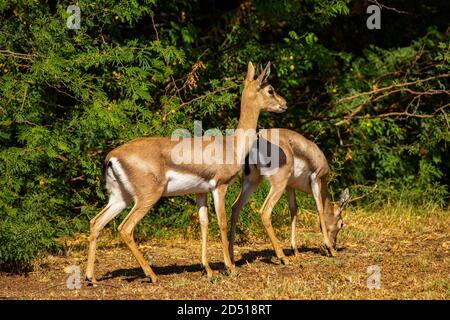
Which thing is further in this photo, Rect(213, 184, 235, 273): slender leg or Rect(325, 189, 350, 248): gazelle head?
Rect(325, 189, 350, 248): gazelle head

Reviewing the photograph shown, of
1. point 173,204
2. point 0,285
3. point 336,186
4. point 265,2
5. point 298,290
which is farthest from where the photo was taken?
point 336,186

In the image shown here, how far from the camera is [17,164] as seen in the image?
869 centimetres

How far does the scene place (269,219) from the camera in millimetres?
8859

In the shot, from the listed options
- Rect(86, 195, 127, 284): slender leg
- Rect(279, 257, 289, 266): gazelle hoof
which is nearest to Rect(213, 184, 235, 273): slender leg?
Rect(279, 257, 289, 266): gazelle hoof

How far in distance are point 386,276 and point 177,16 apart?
5.72m

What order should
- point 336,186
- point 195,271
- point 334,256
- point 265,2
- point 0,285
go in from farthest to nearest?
point 336,186 < point 265,2 < point 334,256 < point 195,271 < point 0,285

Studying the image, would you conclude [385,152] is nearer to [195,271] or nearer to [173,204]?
[173,204]

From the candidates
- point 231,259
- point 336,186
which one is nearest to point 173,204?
point 231,259

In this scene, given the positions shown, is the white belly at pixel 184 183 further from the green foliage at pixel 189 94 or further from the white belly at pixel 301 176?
the white belly at pixel 301 176

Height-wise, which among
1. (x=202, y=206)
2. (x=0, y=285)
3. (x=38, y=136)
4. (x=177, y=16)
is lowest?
(x=0, y=285)

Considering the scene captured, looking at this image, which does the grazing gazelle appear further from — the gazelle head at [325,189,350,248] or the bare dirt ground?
the bare dirt ground

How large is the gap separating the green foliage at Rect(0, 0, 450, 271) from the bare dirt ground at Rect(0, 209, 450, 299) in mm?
339

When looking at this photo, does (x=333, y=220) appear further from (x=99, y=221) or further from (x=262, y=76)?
(x=99, y=221)

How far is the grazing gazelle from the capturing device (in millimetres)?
8961
